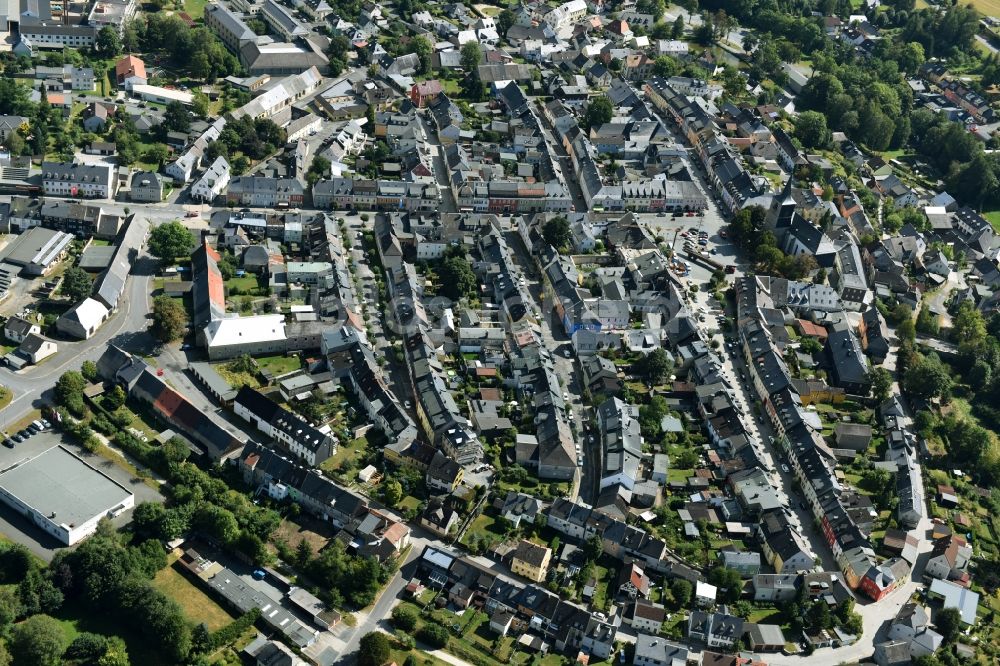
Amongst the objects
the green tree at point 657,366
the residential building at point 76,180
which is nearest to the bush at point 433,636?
the green tree at point 657,366

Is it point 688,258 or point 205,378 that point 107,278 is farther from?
point 688,258

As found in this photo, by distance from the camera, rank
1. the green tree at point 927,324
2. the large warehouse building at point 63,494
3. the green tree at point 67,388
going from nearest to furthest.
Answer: the large warehouse building at point 63,494
the green tree at point 67,388
the green tree at point 927,324

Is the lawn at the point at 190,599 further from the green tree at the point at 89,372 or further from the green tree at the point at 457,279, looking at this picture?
the green tree at the point at 457,279

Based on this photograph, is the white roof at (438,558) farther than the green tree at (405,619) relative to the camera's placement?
Yes

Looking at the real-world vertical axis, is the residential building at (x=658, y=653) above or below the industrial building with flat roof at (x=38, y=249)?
above

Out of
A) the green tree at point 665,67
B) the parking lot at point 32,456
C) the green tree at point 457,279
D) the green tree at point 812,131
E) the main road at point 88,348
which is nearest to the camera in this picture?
the parking lot at point 32,456

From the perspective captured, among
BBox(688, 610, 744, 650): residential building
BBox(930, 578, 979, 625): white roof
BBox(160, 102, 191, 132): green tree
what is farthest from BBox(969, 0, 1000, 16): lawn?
BBox(688, 610, 744, 650): residential building

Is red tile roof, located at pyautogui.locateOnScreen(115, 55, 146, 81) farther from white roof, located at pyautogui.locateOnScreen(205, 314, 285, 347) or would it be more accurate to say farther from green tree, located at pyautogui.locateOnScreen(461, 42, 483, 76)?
white roof, located at pyautogui.locateOnScreen(205, 314, 285, 347)
